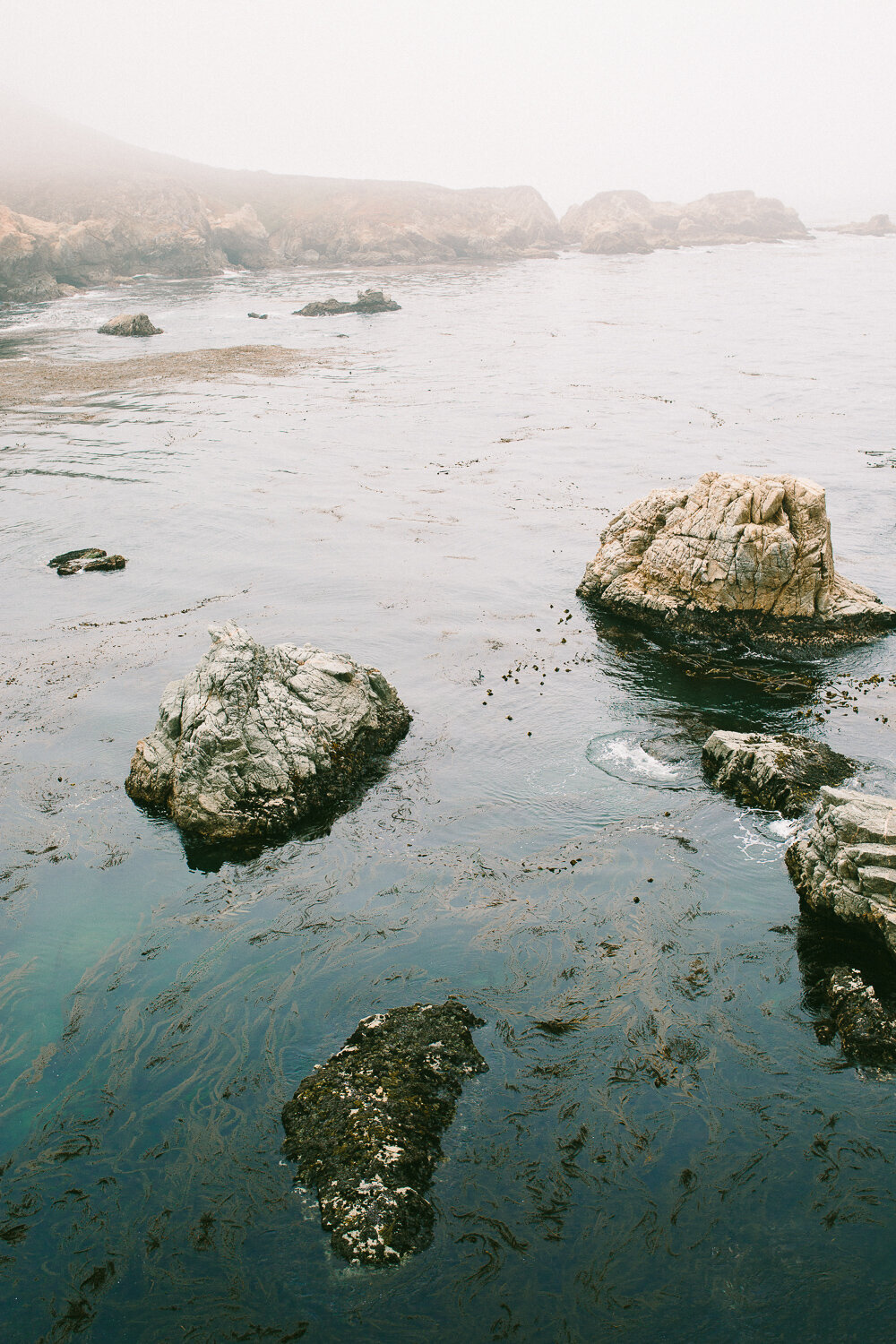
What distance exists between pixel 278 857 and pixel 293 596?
14.5 metres

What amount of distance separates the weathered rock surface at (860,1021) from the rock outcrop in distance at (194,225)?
400 feet

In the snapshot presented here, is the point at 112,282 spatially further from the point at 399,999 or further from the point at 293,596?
the point at 399,999

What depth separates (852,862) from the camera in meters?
14.7

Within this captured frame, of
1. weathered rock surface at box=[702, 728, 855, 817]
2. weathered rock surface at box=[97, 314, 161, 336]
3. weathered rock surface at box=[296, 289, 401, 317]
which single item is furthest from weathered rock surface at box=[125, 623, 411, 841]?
weathered rock surface at box=[296, 289, 401, 317]

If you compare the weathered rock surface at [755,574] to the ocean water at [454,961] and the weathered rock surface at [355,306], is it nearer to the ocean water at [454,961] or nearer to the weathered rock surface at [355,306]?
the ocean water at [454,961]

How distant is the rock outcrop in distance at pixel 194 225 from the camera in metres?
119

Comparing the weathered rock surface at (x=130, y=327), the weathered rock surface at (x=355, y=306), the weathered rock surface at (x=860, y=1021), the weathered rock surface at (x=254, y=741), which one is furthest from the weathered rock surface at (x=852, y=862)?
the weathered rock surface at (x=355, y=306)

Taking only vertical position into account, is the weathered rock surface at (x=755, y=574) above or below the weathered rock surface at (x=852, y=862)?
above

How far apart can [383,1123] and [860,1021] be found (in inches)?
304

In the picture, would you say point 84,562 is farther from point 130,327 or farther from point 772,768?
point 130,327

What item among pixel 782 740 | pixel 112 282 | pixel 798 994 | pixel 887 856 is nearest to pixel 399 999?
pixel 798 994

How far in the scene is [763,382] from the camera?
61.1 metres

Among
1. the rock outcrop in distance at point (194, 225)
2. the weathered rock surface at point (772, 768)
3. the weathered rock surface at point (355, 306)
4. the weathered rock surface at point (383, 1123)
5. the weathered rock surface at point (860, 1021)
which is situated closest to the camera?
the weathered rock surface at point (383, 1123)

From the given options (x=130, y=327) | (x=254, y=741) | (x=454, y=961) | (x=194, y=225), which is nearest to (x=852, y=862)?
(x=454, y=961)
